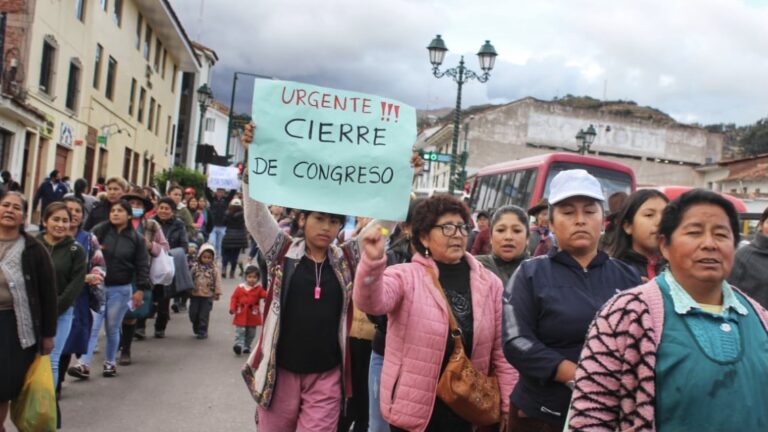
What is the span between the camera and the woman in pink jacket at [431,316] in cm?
352

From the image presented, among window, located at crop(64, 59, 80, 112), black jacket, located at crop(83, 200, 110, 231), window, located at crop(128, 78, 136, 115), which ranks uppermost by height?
window, located at crop(128, 78, 136, 115)

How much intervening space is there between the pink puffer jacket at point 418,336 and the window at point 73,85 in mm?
23300

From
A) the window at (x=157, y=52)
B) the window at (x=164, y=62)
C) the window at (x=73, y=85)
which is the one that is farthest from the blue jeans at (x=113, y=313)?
the window at (x=164, y=62)

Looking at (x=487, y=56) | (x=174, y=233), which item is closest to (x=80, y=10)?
(x=487, y=56)

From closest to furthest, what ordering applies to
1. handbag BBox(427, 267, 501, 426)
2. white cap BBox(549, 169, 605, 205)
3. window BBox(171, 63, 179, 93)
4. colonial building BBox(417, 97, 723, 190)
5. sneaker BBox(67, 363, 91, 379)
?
white cap BBox(549, 169, 605, 205)
handbag BBox(427, 267, 501, 426)
sneaker BBox(67, 363, 91, 379)
window BBox(171, 63, 179, 93)
colonial building BBox(417, 97, 723, 190)

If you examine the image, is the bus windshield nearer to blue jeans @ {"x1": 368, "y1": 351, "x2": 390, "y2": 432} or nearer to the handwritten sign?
blue jeans @ {"x1": 368, "y1": 351, "x2": 390, "y2": 432}

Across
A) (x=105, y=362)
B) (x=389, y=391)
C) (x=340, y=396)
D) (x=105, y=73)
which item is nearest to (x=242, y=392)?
(x=105, y=362)

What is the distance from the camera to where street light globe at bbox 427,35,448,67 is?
17.4m

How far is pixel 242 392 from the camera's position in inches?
285

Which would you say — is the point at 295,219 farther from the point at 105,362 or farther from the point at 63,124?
the point at 63,124

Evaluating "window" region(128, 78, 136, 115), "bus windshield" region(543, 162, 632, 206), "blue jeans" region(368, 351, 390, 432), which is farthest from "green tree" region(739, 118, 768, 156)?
"blue jeans" region(368, 351, 390, 432)

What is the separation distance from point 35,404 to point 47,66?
20.3 meters

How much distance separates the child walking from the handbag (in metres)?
6.82

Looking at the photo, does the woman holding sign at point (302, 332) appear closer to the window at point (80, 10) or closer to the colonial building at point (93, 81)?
the colonial building at point (93, 81)
